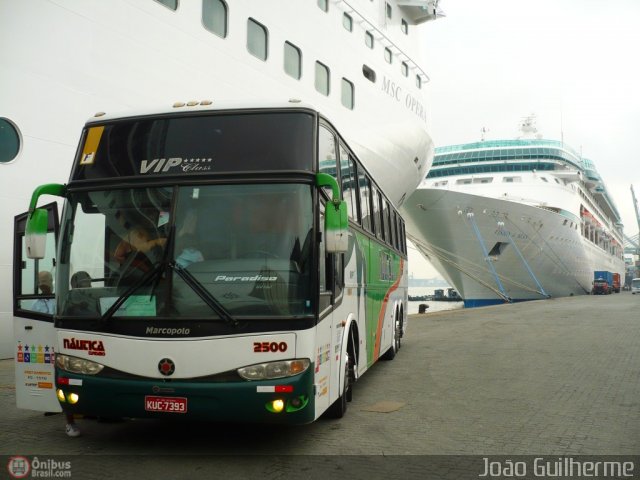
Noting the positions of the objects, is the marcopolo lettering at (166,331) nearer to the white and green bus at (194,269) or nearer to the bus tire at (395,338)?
the white and green bus at (194,269)

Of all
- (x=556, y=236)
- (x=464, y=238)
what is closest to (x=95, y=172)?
(x=464, y=238)

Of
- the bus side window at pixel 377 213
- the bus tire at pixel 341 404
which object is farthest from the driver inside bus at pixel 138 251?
the bus side window at pixel 377 213

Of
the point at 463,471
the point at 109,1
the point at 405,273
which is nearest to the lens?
the point at 463,471

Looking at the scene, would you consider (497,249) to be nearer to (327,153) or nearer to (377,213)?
(377,213)

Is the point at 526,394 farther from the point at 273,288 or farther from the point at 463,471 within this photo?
the point at 273,288

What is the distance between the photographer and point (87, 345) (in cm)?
511

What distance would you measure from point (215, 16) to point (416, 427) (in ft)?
30.3

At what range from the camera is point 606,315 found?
20469mm

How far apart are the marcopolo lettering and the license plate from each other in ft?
1.57

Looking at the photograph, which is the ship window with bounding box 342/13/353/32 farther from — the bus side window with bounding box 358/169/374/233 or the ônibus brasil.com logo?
the ônibus brasil.com logo

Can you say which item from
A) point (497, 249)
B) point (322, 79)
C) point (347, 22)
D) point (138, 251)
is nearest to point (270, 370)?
point (138, 251)

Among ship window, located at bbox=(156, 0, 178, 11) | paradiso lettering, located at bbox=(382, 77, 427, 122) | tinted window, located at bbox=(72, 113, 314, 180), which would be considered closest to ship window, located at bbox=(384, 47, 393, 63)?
paradiso lettering, located at bbox=(382, 77, 427, 122)

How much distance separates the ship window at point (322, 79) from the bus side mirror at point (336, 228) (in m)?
10.8

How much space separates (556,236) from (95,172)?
32.9 meters
